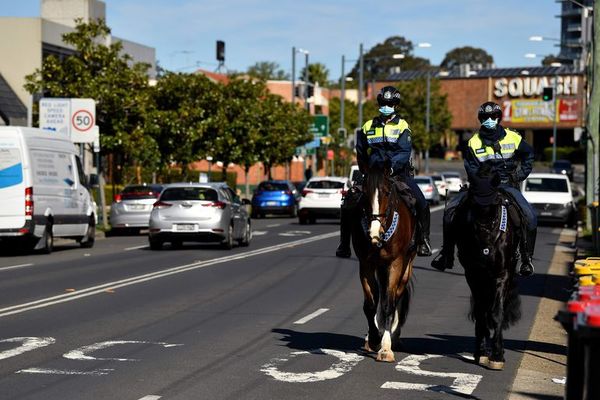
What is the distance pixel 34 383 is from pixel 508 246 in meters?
4.27

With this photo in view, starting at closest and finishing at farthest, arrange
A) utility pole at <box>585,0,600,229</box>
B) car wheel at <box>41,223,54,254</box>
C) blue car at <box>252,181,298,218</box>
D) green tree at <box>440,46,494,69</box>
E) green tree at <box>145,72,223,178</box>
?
car wheel at <box>41,223,54,254</box>, utility pole at <box>585,0,600,229</box>, blue car at <box>252,181,298,218</box>, green tree at <box>145,72,223,178</box>, green tree at <box>440,46,494,69</box>

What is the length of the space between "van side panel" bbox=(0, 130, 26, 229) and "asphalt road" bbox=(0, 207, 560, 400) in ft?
7.43

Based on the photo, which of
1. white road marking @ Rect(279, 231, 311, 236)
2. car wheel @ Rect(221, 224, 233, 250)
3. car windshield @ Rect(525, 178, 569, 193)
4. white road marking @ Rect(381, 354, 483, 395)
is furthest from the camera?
car windshield @ Rect(525, 178, 569, 193)

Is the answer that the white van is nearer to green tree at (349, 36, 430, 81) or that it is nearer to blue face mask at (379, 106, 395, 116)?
blue face mask at (379, 106, 395, 116)

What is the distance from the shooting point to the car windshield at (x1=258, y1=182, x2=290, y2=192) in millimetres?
51938

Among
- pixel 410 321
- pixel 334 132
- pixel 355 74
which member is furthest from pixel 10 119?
pixel 355 74

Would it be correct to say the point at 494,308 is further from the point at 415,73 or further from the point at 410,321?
the point at 415,73

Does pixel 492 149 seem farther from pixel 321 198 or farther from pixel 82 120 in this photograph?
pixel 321 198

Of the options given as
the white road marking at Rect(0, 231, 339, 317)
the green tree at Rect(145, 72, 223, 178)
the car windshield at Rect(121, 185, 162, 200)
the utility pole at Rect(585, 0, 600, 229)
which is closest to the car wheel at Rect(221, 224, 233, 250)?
the white road marking at Rect(0, 231, 339, 317)

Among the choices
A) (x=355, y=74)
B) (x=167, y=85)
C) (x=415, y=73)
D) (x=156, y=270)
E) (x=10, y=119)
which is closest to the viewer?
(x=156, y=270)

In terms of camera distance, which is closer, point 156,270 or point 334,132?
point 156,270

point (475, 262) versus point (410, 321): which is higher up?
point (475, 262)

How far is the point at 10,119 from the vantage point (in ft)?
154

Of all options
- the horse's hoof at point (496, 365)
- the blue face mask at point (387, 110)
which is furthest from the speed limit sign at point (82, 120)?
the horse's hoof at point (496, 365)
